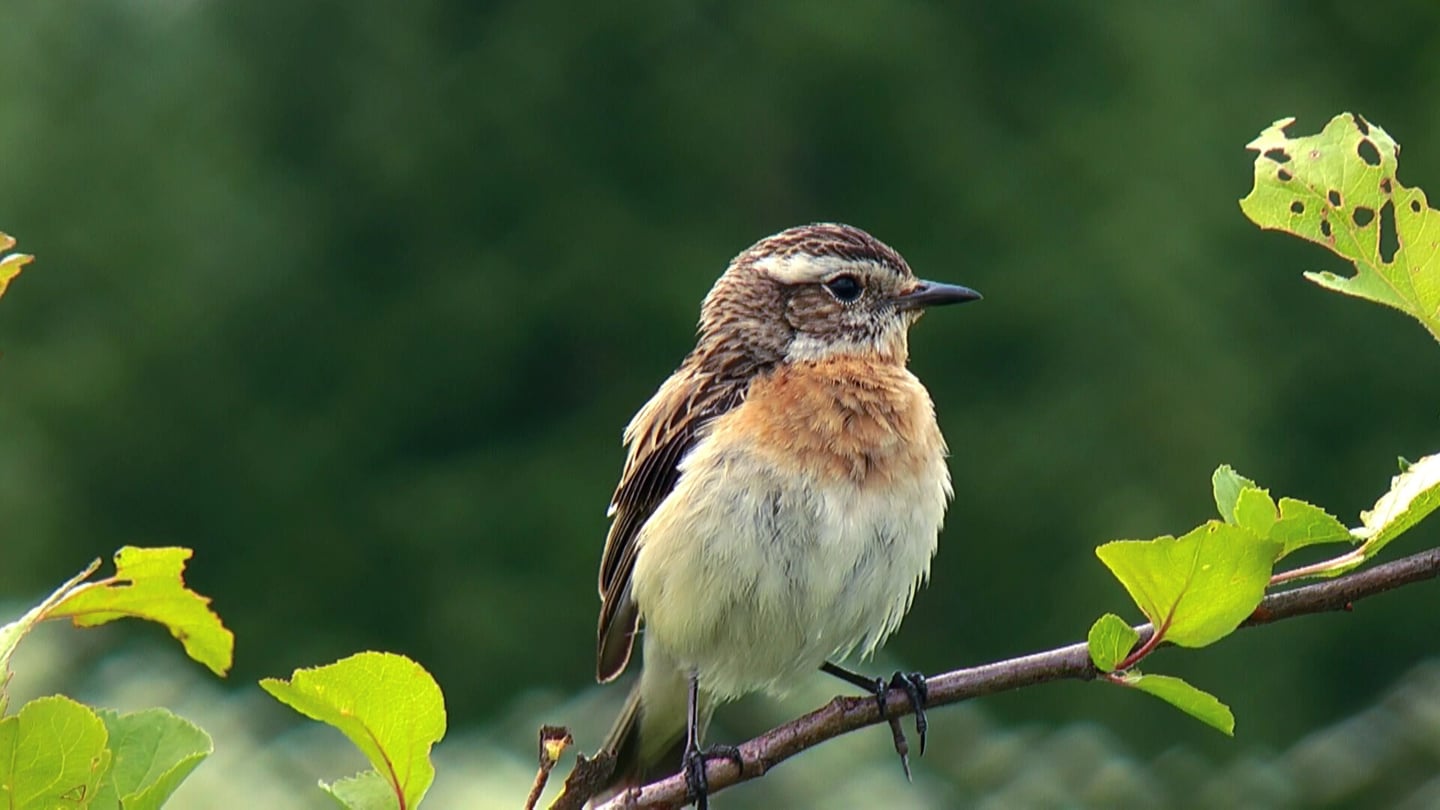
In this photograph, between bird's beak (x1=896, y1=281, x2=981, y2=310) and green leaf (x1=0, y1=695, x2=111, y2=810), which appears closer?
green leaf (x1=0, y1=695, x2=111, y2=810)

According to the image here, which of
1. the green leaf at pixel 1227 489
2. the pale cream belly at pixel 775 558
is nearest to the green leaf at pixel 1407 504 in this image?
the green leaf at pixel 1227 489

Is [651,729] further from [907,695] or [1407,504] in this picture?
[1407,504]

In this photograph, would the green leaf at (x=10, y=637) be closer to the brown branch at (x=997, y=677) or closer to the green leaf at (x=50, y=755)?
the green leaf at (x=50, y=755)

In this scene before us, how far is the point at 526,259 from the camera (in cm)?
1675

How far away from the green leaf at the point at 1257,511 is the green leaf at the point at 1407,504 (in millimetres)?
85

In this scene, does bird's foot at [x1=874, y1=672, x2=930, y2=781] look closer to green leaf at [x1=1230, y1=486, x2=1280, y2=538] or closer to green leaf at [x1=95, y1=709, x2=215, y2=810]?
green leaf at [x1=1230, y1=486, x2=1280, y2=538]

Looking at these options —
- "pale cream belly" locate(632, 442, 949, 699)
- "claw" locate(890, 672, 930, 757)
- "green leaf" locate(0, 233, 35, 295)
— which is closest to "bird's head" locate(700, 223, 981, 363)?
"pale cream belly" locate(632, 442, 949, 699)

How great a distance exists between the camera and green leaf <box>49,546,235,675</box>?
175 centimetres

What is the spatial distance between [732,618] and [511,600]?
37.6ft

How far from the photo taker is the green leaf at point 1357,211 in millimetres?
1874

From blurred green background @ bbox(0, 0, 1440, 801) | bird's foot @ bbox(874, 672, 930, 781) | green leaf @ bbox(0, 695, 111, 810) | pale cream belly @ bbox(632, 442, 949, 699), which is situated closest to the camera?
green leaf @ bbox(0, 695, 111, 810)

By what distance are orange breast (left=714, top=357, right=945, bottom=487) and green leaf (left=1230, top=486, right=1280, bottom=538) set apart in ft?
4.70

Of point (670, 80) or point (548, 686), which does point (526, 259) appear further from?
point (548, 686)

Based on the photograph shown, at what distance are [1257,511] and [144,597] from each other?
43.4 inches
